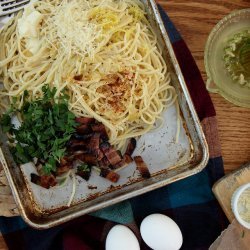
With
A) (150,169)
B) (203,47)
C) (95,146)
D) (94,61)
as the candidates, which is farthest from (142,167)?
(203,47)

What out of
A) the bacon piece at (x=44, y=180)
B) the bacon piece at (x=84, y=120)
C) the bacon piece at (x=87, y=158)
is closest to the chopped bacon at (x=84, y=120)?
the bacon piece at (x=84, y=120)

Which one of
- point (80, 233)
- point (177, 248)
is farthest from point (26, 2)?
point (177, 248)

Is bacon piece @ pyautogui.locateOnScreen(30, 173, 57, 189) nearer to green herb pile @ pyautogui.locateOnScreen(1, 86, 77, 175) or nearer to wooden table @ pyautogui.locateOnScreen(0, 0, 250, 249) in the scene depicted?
green herb pile @ pyautogui.locateOnScreen(1, 86, 77, 175)

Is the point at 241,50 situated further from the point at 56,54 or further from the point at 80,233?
the point at 80,233

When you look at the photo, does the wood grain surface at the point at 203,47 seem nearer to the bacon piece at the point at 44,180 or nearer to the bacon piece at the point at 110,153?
the bacon piece at the point at 110,153

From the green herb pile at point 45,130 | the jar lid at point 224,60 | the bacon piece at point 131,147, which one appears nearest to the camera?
the green herb pile at point 45,130

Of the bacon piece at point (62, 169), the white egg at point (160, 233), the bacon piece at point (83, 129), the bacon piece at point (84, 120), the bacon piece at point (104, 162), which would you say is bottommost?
the white egg at point (160, 233)

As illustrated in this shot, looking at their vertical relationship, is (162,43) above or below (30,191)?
above

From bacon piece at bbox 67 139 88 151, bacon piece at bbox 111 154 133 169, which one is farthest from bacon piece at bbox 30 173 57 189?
bacon piece at bbox 111 154 133 169
